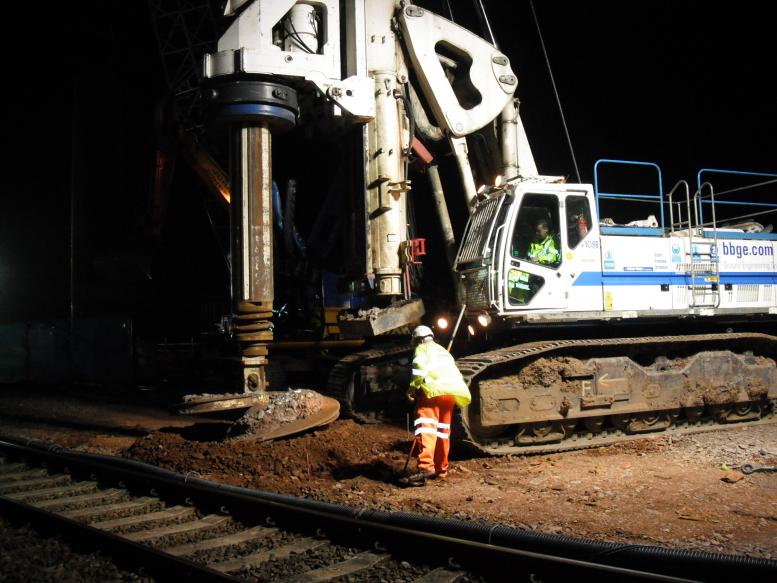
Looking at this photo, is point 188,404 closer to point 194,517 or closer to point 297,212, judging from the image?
point 194,517

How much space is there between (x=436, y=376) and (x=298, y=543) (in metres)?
2.41

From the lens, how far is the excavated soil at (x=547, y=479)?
493 cm

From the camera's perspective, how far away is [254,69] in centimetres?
754

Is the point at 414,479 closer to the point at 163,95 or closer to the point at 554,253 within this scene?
the point at 554,253

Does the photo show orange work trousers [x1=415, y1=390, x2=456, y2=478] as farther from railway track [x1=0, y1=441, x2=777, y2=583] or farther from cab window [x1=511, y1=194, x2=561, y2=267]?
cab window [x1=511, y1=194, x2=561, y2=267]

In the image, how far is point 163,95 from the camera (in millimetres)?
18516

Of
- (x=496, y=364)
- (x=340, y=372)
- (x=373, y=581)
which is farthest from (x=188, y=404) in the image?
(x=373, y=581)

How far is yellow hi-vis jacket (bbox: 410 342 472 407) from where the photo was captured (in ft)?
21.1

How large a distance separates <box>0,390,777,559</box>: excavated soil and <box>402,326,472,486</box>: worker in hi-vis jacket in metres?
0.20

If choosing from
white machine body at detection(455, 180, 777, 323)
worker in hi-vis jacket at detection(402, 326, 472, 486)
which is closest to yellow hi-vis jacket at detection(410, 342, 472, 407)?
worker in hi-vis jacket at detection(402, 326, 472, 486)

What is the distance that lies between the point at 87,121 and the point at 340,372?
711 inches

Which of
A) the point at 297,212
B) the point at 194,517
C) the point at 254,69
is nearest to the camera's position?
the point at 194,517

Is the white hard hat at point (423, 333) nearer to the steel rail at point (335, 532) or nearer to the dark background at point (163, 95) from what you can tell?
the steel rail at point (335, 532)

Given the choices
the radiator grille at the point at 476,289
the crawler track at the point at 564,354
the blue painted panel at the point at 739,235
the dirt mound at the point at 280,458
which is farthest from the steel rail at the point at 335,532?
the blue painted panel at the point at 739,235
